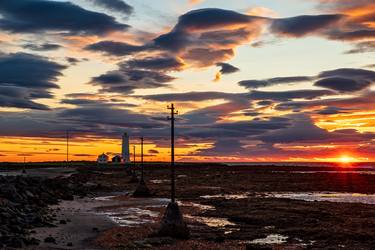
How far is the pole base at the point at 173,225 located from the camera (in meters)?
28.2

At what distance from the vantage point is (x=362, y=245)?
27.2 m

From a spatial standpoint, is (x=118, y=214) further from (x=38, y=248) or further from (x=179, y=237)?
(x=38, y=248)

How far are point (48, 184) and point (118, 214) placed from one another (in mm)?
22479

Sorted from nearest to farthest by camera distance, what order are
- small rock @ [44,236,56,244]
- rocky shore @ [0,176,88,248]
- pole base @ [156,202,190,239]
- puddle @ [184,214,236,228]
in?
rocky shore @ [0,176,88,248], small rock @ [44,236,56,244], pole base @ [156,202,190,239], puddle @ [184,214,236,228]

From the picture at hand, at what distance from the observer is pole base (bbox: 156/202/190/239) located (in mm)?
28170

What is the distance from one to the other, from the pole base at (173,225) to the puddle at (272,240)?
4.17 metres

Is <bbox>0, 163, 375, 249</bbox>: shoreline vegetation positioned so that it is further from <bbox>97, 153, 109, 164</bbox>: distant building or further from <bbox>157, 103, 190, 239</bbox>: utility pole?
<bbox>97, 153, 109, 164</bbox>: distant building

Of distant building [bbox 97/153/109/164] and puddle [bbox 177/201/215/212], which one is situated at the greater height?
distant building [bbox 97/153/109/164]

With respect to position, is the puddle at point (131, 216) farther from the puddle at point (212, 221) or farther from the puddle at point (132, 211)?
the puddle at point (212, 221)

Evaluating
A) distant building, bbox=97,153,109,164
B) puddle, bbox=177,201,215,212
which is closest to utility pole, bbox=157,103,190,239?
puddle, bbox=177,201,215,212

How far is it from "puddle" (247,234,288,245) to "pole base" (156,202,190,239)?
4174 mm

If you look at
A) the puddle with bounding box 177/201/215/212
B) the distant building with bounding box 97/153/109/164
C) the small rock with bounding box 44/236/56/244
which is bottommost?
the puddle with bounding box 177/201/215/212

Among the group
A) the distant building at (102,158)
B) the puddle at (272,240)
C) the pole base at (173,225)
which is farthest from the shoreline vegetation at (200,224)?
the distant building at (102,158)

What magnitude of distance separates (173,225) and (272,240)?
637 cm
